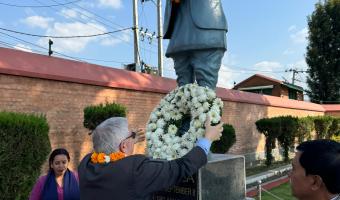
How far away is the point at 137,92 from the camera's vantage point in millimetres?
10016

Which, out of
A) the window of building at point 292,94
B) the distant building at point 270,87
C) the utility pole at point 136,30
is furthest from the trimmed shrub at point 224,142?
the window of building at point 292,94

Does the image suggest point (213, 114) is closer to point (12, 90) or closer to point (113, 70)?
point (12, 90)

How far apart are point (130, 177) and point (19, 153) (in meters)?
3.48

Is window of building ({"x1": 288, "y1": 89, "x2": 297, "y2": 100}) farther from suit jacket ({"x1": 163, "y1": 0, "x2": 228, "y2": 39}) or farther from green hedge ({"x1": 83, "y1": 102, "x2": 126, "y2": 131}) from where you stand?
suit jacket ({"x1": 163, "y1": 0, "x2": 228, "y2": 39})

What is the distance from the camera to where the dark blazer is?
7.25 ft

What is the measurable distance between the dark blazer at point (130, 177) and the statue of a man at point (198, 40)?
250cm

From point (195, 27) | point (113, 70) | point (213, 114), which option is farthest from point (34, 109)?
point (213, 114)

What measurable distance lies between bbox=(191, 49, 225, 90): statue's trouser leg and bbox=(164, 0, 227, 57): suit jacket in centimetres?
9

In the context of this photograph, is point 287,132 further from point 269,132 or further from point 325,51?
point 325,51

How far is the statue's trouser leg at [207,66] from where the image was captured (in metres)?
4.72

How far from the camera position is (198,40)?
4707 millimetres

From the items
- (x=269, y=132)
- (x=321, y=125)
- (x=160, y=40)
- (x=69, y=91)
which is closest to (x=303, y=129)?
(x=269, y=132)

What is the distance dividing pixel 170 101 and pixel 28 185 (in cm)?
232

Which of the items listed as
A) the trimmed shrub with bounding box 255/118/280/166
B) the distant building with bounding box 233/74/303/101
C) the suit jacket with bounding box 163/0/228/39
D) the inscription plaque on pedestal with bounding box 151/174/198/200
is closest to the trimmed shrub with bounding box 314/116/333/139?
the trimmed shrub with bounding box 255/118/280/166
